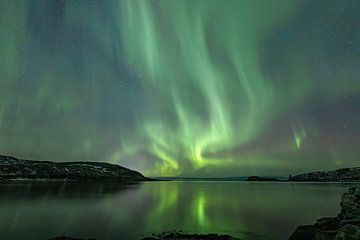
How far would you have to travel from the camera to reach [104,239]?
3334 cm

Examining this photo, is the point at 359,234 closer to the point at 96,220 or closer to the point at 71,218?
the point at 96,220

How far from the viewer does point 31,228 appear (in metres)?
40.5

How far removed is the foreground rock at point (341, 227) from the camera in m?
19.3

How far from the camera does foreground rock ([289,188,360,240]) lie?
1931 cm

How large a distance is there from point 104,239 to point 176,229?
38.7 feet

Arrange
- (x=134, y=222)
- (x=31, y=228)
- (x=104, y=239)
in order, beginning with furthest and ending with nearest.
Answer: (x=134, y=222), (x=31, y=228), (x=104, y=239)

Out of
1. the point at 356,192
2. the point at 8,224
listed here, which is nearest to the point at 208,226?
the point at 356,192

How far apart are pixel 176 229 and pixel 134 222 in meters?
10.9

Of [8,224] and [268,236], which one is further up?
[8,224]

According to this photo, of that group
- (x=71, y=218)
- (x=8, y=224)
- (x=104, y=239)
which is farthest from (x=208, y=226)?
(x=8, y=224)

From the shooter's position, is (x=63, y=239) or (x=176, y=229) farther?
(x=176, y=229)

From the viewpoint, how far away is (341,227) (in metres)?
20.4

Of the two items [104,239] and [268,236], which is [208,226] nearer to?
[268,236]

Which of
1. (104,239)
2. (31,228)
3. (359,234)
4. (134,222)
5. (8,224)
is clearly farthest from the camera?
(134,222)
